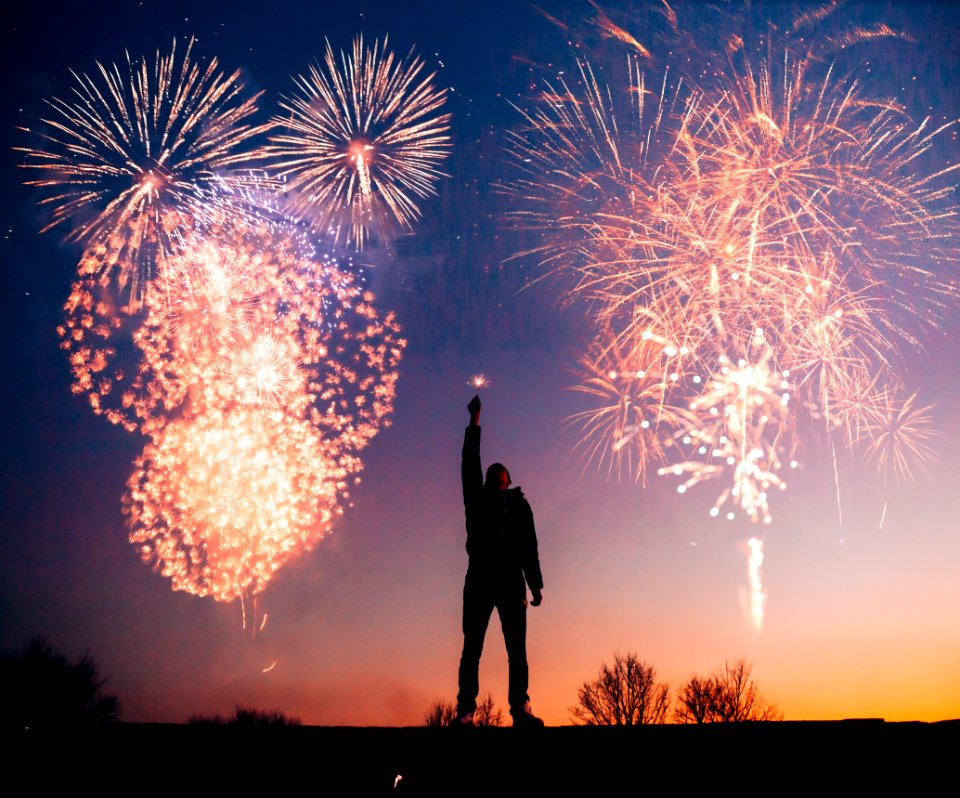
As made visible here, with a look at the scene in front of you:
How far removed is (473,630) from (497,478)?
126cm

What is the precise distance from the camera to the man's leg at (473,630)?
6.12 meters

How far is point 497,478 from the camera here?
6.46m

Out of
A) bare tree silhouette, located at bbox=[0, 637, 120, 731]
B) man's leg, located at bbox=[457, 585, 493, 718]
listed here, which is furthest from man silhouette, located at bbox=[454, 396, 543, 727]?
bare tree silhouette, located at bbox=[0, 637, 120, 731]

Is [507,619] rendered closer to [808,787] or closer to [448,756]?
[448,756]

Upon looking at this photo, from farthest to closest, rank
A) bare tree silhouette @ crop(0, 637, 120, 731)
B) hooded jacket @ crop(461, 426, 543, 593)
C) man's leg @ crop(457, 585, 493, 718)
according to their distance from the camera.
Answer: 1. bare tree silhouette @ crop(0, 637, 120, 731)
2. hooded jacket @ crop(461, 426, 543, 593)
3. man's leg @ crop(457, 585, 493, 718)

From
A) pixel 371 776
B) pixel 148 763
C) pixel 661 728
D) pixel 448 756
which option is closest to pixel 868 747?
pixel 661 728

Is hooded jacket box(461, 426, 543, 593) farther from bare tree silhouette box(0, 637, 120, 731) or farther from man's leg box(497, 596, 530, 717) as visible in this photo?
bare tree silhouette box(0, 637, 120, 731)

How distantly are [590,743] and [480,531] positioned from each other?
2399 mm

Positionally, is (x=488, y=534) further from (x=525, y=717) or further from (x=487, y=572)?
(x=525, y=717)

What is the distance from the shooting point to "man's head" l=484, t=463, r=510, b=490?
21.1 feet

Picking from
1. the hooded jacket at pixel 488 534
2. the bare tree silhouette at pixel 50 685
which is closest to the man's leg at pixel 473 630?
the hooded jacket at pixel 488 534

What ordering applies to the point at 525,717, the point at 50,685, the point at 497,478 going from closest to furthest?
Result: 1. the point at 525,717
2. the point at 497,478
3. the point at 50,685

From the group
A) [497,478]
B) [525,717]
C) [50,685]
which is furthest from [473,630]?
[50,685]

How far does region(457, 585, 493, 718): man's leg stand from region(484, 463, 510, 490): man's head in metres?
0.85
